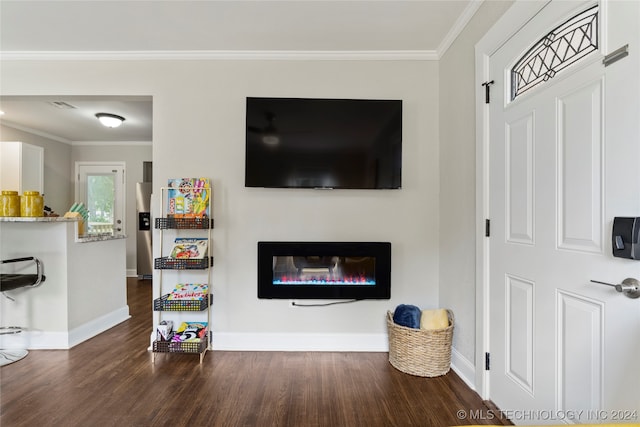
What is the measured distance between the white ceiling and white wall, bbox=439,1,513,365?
0.56 feet

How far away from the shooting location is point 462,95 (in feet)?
7.38

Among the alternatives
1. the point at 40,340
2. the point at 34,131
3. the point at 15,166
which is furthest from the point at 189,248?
the point at 34,131

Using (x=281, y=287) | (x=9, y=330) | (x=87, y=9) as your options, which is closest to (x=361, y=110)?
(x=281, y=287)

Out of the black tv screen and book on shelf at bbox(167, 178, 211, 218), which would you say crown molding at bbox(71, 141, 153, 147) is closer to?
book on shelf at bbox(167, 178, 211, 218)

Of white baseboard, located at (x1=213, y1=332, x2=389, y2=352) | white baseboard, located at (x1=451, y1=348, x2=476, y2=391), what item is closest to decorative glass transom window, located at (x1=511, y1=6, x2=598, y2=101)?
white baseboard, located at (x1=451, y1=348, x2=476, y2=391)

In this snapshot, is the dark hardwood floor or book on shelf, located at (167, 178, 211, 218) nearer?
the dark hardwood floor

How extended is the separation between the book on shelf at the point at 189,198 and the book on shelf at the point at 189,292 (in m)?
0.57

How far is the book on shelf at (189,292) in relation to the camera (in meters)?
2.46

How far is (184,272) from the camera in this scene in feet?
8.74

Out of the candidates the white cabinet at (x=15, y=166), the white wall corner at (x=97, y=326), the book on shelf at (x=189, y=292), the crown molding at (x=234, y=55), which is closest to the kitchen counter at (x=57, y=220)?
the white wall corner at (x=97, y=326)

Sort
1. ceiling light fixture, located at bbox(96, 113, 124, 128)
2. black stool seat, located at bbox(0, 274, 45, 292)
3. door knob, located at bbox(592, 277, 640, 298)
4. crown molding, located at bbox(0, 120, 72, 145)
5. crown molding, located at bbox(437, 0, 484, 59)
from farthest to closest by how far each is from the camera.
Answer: crown molding, located at bbox(0, 120, 72, 145)
ceiling light fixture, located at bbox(96, 113, 124, 128)
black stool seat, located at bbox(0, 274, 45, 292)
crown molding, located at bbox(437, 0, 484, 59)
door knob, located at bbox(592, 277, 640, 298)

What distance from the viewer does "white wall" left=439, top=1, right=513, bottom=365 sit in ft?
6.87

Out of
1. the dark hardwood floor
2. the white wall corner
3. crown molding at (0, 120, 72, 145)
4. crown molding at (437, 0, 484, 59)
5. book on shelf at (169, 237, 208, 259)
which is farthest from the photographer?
crown molding at (0, 120, 72, 145)

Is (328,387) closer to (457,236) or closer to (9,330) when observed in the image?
(457,236)
